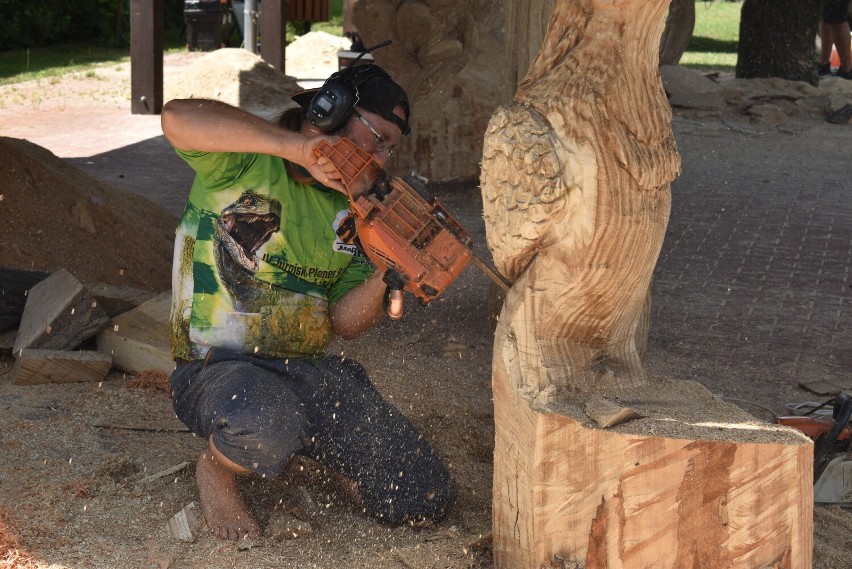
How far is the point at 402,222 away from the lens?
2.47m

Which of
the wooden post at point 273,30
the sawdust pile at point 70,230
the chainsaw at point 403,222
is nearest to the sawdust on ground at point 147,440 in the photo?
the sawdust pile at point 70,230

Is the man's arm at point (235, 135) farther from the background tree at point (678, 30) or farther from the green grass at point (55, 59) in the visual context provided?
the background tree at point (678, 30)

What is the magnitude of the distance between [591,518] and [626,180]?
75 centimetres

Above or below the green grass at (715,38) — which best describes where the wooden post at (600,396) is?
above

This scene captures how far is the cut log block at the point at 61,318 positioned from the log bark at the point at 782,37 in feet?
34.3

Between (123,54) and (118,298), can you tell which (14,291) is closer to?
(118,298)

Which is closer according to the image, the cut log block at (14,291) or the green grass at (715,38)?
the cut log block at (14,291)

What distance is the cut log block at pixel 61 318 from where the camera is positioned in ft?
12.9

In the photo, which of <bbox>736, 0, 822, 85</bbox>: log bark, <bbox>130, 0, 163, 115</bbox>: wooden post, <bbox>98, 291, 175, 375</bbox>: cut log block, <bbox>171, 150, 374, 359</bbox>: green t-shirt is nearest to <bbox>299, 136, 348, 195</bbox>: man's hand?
<bbox>171, 150, 374, 359</bbox>: green t-shirt

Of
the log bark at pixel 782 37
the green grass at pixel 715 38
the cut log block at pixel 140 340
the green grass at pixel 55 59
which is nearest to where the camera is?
the cut log block at pixel 140 340

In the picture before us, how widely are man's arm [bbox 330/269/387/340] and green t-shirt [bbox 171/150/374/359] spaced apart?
76 millimetres

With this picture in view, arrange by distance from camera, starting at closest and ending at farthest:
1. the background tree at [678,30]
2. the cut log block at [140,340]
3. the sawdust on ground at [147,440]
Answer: the sawdust on ground at [147,440] < the cut log block at [140,340] < the background tree at [678,30]

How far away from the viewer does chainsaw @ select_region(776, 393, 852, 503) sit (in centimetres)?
303

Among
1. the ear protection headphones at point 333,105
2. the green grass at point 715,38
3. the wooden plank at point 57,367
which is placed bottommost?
the green grass at point 715,38
